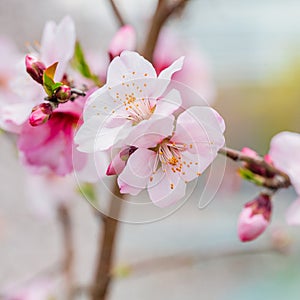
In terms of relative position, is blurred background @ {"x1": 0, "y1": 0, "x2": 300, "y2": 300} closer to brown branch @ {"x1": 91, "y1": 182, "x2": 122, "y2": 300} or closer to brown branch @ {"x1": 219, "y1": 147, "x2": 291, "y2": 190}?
brown branch @ {"x1": 91, "y1": 182, "x2": 122, "y2": 300}

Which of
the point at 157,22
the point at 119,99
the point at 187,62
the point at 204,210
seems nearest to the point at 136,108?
the point at 119,99

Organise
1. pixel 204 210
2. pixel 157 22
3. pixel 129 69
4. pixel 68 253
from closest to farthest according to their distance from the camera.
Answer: pixel 129 69, pixel 157 22, pixel 68 253, pixel 204 210

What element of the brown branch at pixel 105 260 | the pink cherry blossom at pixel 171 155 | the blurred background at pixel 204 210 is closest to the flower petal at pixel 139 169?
the pink cherry blossom at pixel 171 155

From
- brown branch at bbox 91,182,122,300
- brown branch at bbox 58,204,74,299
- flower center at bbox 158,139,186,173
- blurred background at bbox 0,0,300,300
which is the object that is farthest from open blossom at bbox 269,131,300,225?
blurred background at bbox 0,0,300,300

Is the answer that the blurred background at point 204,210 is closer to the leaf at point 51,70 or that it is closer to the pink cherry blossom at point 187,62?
the pink cherry blossom at point 187,62

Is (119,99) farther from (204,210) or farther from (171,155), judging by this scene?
(204,210)

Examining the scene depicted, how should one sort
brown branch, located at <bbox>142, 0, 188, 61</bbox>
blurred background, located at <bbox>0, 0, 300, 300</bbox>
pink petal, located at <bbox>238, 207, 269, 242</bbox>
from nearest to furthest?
pink petal, located at <bbox>238, 207, 269, 242</bbox>, brown branch, located at <bbox>142, 0, 188, 61</bbox>, blurred background, located at <bbox>0, 0, 300, 300</bbox>
